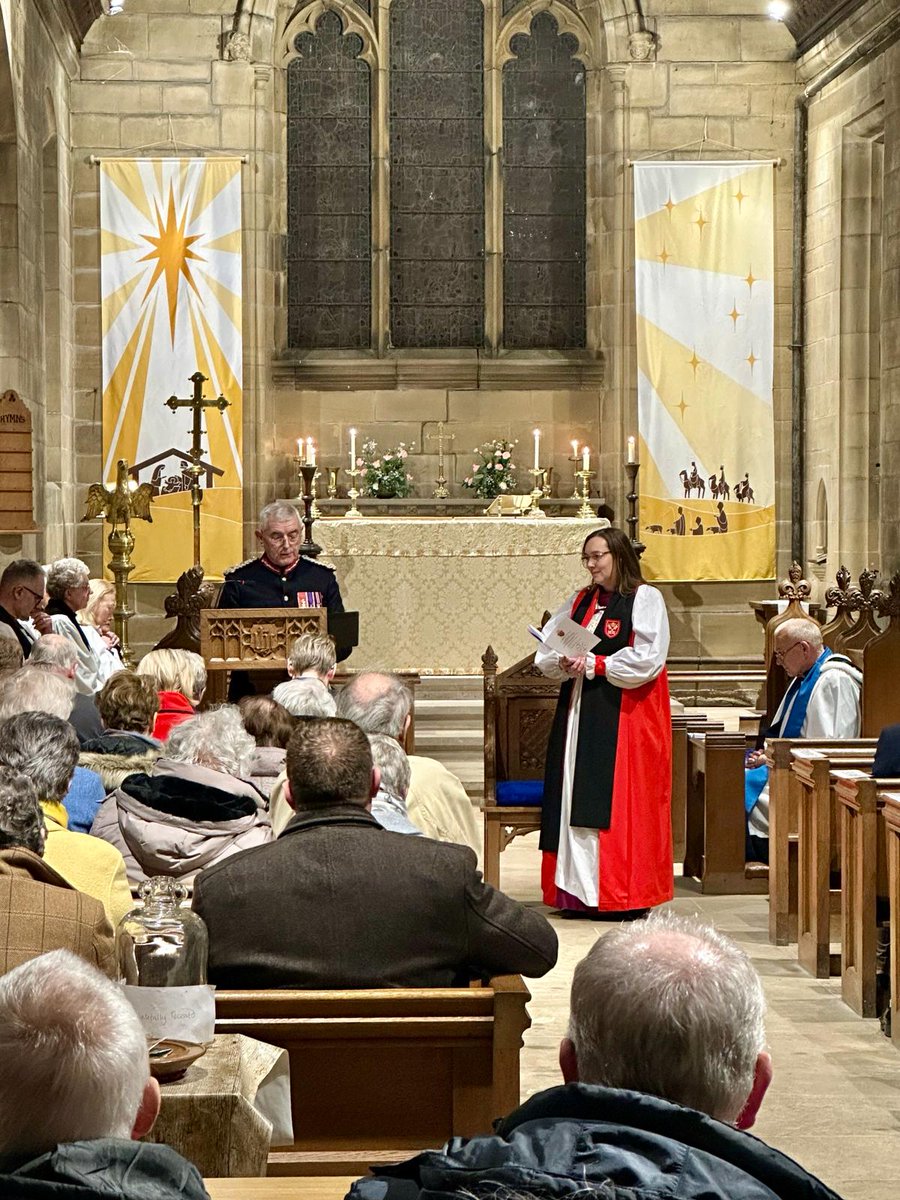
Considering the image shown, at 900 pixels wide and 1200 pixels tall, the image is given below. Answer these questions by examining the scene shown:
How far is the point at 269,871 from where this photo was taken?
3395 mm

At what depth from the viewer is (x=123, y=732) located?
547 centimetres

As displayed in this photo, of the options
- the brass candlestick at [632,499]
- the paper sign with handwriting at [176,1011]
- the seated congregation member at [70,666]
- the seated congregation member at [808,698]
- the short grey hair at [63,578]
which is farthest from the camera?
the brass candlestick at [632,499]

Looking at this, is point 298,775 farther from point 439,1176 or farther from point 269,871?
point 439,1176

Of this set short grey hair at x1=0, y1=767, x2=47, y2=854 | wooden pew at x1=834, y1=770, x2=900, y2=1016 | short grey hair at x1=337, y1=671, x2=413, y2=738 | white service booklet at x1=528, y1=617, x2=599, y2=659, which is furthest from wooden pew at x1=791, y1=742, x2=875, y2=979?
short grey hair at x1=0, y1=767, x2=47, y2=854

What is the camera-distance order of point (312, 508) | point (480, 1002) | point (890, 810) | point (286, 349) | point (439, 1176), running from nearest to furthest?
point (439, 1176) → point (480, 1002) → point (890, 810) → point (312, 508) → point (286, 349)

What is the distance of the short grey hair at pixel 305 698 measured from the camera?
5977 millimetres

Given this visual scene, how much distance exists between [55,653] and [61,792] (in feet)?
7.91

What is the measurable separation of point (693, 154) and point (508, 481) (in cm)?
289

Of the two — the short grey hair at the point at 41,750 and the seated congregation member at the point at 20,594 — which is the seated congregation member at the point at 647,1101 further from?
the seated congregation member at the point at 20,594

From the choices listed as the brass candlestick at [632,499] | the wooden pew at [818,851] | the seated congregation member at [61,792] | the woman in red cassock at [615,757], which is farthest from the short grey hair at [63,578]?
the brass candlestick at [632,499]

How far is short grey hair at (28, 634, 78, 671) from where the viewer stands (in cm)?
605

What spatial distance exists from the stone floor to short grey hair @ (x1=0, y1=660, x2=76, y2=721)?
1.68 meters

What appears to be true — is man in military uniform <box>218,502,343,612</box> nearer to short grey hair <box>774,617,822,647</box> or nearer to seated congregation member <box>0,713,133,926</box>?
short grey hair <box>774,617,822,647</box>

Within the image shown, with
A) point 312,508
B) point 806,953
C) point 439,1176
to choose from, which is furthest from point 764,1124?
point 312,508
